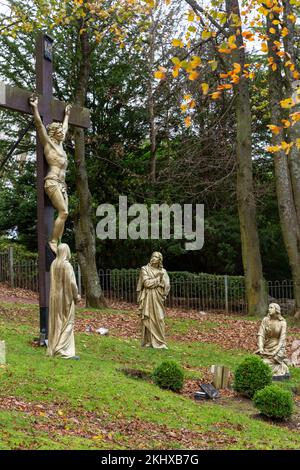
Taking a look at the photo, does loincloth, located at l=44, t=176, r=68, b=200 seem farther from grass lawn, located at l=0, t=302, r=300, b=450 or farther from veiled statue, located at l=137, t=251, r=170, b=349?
veiled statue, located at l=137, t=251, r=170, b=349

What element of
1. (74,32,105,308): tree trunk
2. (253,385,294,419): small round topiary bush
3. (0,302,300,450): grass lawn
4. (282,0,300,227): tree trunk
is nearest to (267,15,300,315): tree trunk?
(282,0,300,227): tree trunk

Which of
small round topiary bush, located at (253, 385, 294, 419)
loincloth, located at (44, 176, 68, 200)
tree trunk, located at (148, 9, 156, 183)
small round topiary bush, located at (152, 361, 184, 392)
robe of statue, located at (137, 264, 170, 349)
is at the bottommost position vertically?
small round topiary bush, located at (253, 385, 294, 419)

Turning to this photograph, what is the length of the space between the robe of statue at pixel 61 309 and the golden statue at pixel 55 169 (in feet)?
2.35

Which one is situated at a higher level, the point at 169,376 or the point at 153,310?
the point at 153,310

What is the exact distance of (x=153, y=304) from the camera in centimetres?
1664

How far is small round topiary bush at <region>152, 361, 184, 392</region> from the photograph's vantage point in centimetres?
1246

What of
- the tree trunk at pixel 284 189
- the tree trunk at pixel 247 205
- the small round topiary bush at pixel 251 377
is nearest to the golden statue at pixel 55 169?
the small round topiary bush at pixel 251 377

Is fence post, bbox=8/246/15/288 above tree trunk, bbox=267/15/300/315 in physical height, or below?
below

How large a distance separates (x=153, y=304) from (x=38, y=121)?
16.9 ft

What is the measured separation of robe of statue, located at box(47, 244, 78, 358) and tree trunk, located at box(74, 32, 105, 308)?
10.0 m

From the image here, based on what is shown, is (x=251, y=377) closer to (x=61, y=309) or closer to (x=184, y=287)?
(x=61, y=309)

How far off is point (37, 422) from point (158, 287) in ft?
26.2

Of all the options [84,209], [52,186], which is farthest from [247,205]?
[52,186]

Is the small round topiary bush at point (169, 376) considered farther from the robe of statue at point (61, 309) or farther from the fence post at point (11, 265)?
the fence post at point (11, 265)
